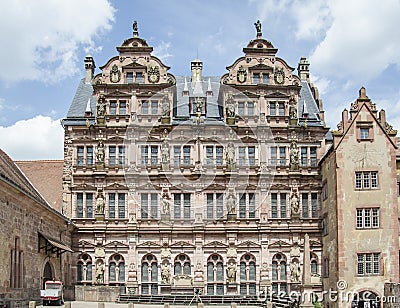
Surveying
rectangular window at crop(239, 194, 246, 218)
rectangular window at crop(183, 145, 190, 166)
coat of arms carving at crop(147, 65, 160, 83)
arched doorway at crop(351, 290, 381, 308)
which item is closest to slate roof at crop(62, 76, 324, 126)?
rectangular window at crop(183, 145, 190, 166)

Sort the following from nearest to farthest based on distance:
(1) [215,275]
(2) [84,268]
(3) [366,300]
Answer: (3) [366,300], (2) [84,268], (1) [215,275]

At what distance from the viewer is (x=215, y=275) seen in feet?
131

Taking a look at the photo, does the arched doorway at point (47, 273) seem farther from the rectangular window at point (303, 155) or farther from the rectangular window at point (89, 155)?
the rectangular window at point (303, 155)

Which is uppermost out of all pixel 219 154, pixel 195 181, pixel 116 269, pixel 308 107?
pixel 308 107

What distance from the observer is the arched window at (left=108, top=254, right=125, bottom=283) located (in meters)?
39.8

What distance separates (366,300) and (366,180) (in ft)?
21.6

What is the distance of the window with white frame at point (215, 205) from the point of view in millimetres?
A: 40500

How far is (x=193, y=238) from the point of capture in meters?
40.2

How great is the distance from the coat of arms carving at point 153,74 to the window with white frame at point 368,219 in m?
14.2

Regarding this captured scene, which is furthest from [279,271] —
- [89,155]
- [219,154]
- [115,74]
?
[115,74]

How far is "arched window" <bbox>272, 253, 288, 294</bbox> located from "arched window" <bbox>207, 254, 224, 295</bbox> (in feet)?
10.1

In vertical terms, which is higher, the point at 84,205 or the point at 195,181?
the point at 195,181

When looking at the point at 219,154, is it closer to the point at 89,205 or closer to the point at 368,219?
the point at 89,205

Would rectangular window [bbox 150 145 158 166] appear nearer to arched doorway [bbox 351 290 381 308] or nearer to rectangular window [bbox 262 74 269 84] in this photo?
rectangular window [bbox 262 74 269 84]
